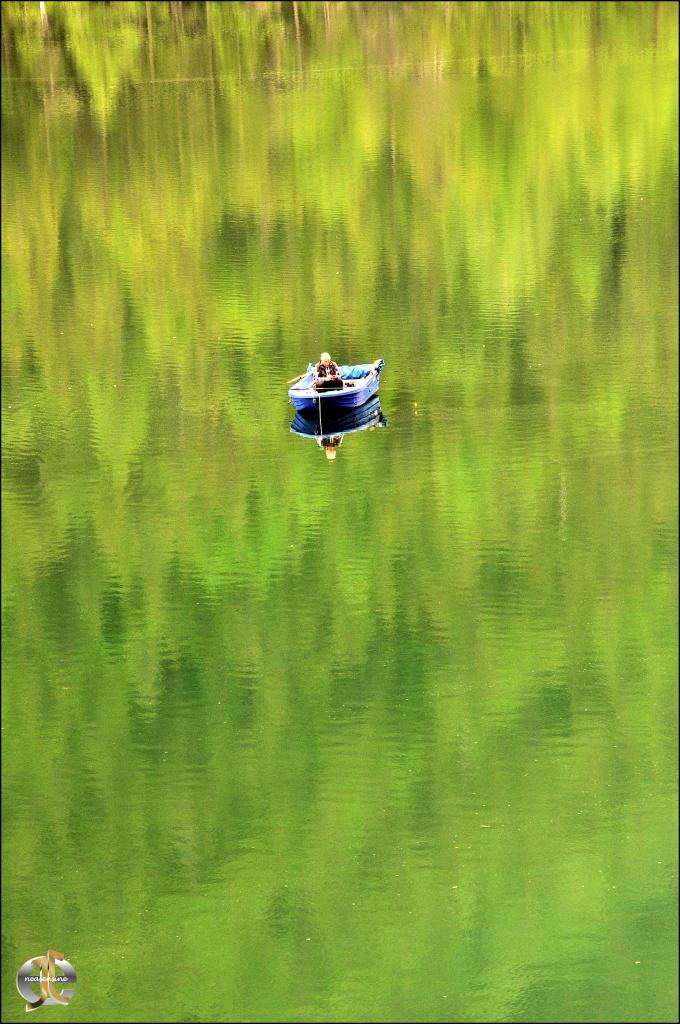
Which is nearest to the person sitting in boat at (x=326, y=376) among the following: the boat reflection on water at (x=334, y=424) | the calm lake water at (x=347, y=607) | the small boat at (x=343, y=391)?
the small boat at (x=343, y=391)

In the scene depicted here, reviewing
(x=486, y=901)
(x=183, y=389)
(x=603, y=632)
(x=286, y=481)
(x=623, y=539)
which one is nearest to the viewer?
(x=486, y=901)

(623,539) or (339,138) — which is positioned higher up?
(339,138)

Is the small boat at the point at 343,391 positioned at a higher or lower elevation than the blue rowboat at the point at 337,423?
higher

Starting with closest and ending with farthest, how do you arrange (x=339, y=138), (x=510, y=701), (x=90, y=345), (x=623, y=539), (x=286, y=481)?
(x=510, y=701) → (x=623, y=539) → (x=286, y=481) → (x=90, y=345) → (x=339, y=138)

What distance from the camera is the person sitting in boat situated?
12352 millimetres

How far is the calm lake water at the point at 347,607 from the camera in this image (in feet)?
26.7

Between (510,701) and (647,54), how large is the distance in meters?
16.9

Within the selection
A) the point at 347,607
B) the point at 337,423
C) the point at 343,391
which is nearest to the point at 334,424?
the point at 337,423

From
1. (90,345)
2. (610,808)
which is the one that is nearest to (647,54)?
(90,345)

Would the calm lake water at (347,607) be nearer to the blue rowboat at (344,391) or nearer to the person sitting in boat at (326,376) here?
the blue rowboat at (344,391)

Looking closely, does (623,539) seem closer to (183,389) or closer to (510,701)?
(510,701)

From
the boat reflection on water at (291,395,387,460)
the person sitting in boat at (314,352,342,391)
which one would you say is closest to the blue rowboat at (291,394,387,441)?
the boat reflection on water at (291,395,387,460)

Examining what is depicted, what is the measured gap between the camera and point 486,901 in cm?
822

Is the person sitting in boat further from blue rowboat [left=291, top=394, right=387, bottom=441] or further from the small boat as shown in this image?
blue rowboat [left=291, top=394, right=387, bottom=441]
